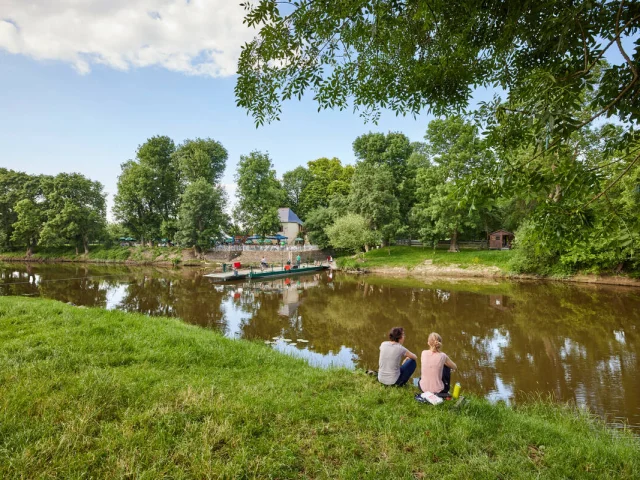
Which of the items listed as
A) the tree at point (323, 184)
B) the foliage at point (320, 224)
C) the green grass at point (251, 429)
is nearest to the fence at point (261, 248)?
the foliage at point (320, 224)

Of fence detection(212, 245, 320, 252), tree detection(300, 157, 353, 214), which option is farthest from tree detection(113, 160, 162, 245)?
tree detection(300, 157, 353, 214)

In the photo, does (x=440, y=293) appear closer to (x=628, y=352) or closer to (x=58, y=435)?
(x=628, y=352)

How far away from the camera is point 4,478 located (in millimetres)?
2545

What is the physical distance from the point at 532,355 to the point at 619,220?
297 inches

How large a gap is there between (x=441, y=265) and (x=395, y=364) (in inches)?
1030

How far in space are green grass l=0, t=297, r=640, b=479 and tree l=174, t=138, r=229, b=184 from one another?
→ 3975cm

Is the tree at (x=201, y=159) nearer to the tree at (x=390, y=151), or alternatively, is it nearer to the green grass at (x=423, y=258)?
the tree at (x=390, y=151)

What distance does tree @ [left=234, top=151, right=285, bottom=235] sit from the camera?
132 feet

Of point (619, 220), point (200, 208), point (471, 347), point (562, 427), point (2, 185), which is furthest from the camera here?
point (2, 185)

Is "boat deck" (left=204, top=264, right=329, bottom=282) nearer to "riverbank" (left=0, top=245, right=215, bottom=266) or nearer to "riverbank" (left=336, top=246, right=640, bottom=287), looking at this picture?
"riverbank" (left=336, top=246, right=640, bottom=287)

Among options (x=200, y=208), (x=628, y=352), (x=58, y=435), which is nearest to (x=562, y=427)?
(x=58, y=435)

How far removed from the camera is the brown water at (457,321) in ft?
24.4

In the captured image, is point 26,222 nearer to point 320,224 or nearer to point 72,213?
point 72,213

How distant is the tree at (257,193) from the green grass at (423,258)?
37.4ft
